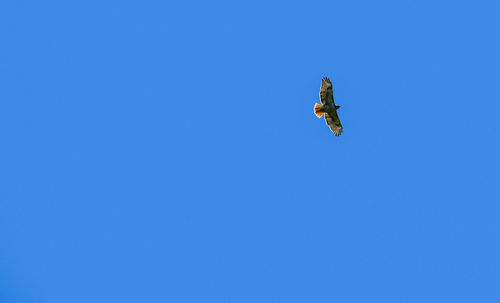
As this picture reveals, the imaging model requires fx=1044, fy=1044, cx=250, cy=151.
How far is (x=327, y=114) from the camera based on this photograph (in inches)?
2869

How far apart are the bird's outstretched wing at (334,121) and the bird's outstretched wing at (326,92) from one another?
111cm

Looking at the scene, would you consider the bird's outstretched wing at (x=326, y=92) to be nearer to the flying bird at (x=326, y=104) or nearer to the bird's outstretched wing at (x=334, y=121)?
the flying bird at (x=326, y=104)

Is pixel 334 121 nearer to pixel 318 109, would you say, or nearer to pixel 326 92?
pixel 318 109

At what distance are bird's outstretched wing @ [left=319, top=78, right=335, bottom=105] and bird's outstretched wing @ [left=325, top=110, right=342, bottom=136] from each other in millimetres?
1106

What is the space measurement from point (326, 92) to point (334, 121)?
3182 mm

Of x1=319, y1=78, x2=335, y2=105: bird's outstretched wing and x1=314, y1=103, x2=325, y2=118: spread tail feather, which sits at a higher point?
x1=319, y1=78, x2=335, y2=105: bird's outstretched wing

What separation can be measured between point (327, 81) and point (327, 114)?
3.04m

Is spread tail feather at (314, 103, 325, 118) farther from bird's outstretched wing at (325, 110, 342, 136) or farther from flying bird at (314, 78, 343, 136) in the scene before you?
bird's outstretched wing at (325, 110, 342, 136)

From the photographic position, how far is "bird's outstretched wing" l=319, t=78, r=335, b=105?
232ft

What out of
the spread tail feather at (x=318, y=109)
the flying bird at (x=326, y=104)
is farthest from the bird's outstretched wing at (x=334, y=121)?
the spread tail feather at (x=318, y=109)

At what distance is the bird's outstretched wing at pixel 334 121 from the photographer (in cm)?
7269

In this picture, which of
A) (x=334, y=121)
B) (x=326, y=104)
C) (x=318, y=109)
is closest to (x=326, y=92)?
(x=326, y=104)

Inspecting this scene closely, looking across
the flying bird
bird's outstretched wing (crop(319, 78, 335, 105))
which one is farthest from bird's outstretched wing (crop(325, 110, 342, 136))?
bird's outstretched wing (crop(319, 78, 335, 105))

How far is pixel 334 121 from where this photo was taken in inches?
2896
